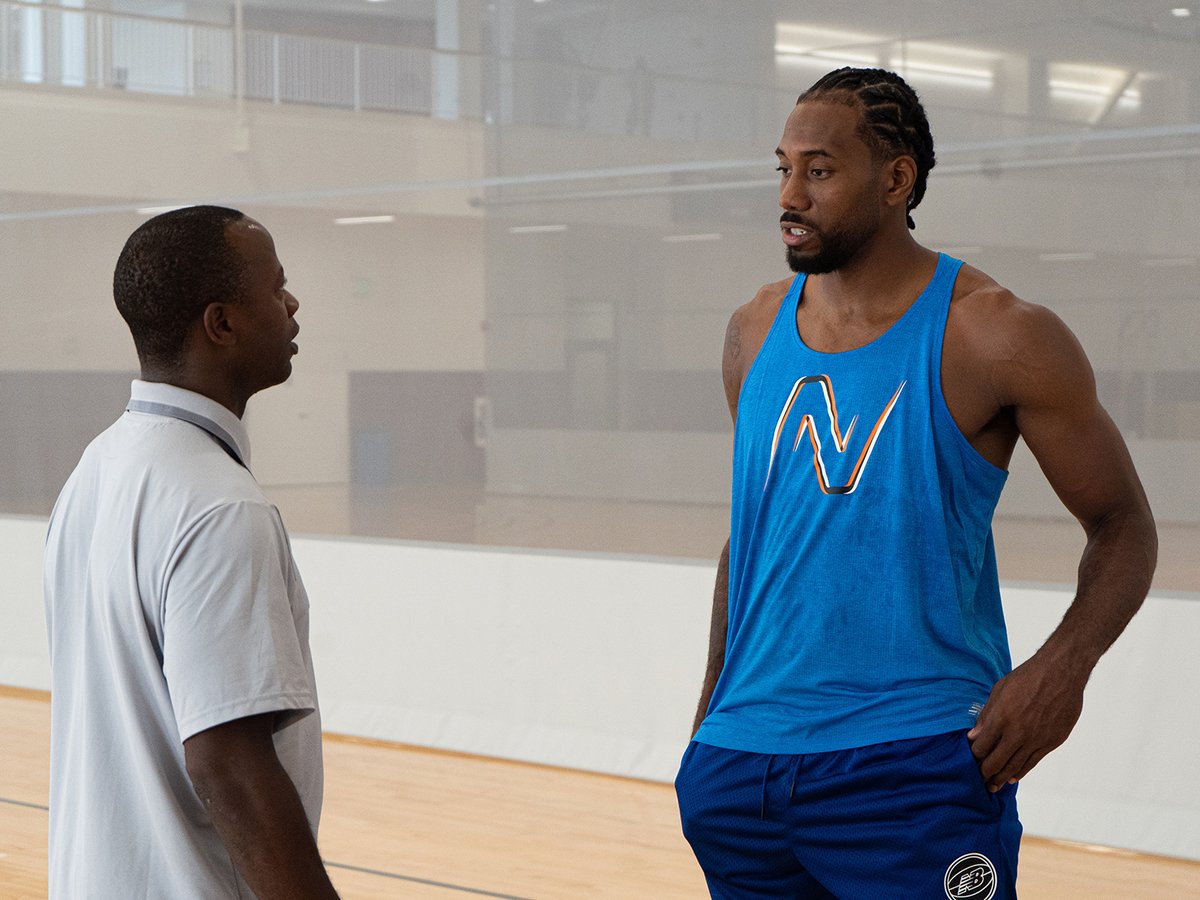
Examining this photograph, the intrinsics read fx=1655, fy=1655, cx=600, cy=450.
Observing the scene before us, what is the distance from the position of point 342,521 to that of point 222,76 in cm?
189

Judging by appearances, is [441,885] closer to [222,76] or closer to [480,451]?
[480,451]

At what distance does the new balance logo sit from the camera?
171 centimetres

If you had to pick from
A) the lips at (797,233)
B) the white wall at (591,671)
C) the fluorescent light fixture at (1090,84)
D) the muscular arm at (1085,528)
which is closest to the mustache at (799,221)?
the lips at (797,233)

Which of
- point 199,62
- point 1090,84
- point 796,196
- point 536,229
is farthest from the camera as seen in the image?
point 199,62

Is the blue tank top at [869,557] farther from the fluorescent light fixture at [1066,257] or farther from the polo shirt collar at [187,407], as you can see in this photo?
the fluorescent light fixture at [1066,257]

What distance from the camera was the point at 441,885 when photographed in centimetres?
384

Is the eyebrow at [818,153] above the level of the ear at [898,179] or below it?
above

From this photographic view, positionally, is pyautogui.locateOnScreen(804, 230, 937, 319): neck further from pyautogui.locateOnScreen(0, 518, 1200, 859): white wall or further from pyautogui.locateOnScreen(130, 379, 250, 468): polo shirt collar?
pyautogui.locateOnScreen(0, 518, 1200, 859): white wall

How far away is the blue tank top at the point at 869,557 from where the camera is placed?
1693 mm

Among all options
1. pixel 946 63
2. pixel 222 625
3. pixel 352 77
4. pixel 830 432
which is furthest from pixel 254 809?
pixel 352 77

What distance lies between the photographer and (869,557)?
1.71 meters

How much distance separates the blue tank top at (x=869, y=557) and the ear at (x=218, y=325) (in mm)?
604

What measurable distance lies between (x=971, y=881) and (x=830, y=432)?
1.56 ft

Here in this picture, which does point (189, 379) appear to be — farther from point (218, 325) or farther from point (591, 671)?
point (591, 671)
